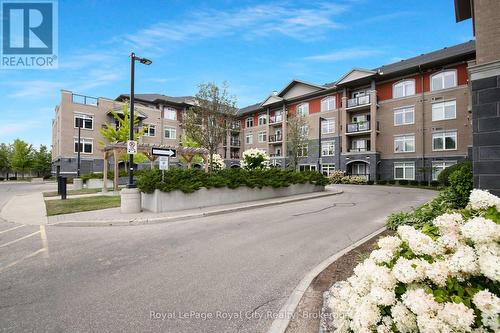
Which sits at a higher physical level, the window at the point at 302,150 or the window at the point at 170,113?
the window at the point at 170,113

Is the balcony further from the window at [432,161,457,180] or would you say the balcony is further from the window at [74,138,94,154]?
the window at [74,138,94,154]

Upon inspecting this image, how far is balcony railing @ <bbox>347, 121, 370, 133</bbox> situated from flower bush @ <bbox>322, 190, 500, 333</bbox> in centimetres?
3243

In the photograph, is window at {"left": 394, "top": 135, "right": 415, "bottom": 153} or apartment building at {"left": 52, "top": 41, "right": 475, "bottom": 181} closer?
apartment building at {"left": 52, "top": 41, "right": 475, "bottom": 181}

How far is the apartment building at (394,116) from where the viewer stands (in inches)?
1035

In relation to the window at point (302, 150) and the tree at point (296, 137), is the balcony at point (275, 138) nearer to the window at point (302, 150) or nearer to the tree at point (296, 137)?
the window at point (302, 150)

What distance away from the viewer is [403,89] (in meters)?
30.0

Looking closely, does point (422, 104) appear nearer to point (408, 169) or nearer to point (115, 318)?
point (408, 169)

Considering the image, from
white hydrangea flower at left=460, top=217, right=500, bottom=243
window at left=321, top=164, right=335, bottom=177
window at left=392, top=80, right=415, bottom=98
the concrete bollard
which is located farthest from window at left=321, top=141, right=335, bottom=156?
white hydrangea flower at left=460, top=217, right=500, bottom=243

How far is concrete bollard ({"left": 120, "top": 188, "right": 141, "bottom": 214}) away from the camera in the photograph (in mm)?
10852

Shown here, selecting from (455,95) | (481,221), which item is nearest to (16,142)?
(481,221)

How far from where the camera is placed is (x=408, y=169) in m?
29.5

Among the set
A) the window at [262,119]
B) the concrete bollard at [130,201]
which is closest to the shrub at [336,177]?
the window at [262,119]

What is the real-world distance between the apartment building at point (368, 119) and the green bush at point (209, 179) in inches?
270

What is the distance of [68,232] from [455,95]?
3378 cm
